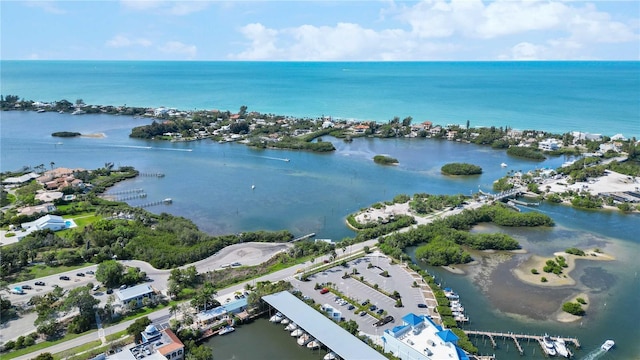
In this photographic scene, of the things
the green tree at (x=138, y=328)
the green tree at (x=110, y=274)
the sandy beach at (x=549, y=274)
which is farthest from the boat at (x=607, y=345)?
the green tree at (x=110, y=274)

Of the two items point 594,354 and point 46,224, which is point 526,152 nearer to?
point 594,354

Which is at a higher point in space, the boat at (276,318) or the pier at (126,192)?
the pier at (126,192)

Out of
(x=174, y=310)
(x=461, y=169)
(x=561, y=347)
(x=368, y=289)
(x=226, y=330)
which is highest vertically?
(x=461, y=169)

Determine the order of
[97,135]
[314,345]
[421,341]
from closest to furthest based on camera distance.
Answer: [421,341] < [314,345] < [97,135]

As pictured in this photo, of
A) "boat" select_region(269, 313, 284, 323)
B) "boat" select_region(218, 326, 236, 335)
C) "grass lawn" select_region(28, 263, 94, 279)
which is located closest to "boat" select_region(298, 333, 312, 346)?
"boat" select_region(269, 313, 284, 323)

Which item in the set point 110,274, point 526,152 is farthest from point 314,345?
point 526,152

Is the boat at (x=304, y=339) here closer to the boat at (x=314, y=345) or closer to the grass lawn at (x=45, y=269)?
the boat at (x=314, y=345)

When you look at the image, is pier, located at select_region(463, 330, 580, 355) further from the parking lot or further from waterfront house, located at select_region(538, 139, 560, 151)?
waterfront house, located at select_region(538, 139, 560, 151)
